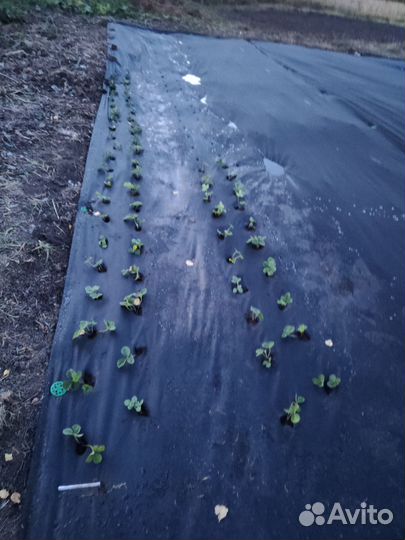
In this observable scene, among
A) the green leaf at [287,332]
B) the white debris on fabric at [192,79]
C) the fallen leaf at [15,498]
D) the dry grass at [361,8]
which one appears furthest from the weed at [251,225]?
the dry grass at [361,8]

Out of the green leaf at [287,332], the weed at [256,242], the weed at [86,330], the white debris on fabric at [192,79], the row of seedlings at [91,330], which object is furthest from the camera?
the white debris on fabric at [192,79]

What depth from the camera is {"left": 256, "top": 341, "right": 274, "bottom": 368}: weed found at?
7.08 ft

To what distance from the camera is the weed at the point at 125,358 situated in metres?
2.05

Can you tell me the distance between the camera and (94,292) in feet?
7.77

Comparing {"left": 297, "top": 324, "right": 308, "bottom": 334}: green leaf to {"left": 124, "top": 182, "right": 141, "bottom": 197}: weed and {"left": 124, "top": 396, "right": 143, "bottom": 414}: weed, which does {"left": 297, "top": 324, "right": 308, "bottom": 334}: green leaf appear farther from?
{"left": 124, "top": 182, "right": 141, "bottom": 197}: weed

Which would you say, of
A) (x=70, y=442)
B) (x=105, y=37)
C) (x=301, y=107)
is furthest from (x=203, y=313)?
(x=105, y=37)

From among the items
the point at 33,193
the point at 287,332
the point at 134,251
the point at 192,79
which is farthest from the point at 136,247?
the point at 192,79

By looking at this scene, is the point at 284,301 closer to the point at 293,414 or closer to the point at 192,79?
the point at 293,414

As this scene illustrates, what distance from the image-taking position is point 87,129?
386 cm

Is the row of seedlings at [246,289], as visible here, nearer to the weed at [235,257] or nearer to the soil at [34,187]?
the weed at [235,257]

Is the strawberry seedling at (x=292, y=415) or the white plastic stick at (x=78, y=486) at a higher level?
the strawberry seedling at (x=292, y=415)

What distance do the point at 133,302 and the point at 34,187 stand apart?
5.10ft

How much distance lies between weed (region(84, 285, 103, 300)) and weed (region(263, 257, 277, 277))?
1159 mm

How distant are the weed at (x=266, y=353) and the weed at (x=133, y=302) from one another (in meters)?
0.79
